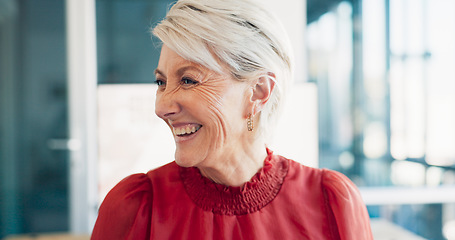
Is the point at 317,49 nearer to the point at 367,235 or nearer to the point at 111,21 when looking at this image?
the point at 111,21

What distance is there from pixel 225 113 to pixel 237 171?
17 cm

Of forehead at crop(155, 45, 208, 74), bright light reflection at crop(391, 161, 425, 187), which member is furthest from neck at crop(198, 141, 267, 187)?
bright light reflection at crop(391, 161, 425, 187)

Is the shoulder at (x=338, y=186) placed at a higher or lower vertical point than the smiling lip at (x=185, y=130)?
lower

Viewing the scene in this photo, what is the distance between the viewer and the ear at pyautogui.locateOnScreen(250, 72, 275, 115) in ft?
2.94

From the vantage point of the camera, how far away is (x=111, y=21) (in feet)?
10.1

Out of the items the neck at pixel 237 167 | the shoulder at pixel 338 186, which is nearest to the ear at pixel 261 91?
the neck at pixel 237 167

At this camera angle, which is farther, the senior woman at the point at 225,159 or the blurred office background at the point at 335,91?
the blurred office background at the point at 335,91

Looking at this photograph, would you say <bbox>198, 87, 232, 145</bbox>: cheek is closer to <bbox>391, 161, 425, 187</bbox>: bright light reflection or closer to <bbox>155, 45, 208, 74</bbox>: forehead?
<bbox>155, 45, 208, 74</bbox>: forehead

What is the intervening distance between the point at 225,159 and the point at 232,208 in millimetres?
120

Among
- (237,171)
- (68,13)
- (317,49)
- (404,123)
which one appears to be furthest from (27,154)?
(404,123)

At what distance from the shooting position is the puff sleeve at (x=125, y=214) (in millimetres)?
856

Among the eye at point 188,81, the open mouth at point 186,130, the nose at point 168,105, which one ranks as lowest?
the open mouth at point 186,130

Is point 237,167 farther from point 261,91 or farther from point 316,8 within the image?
point 316,8

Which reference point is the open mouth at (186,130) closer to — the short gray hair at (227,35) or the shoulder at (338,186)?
the short gray hair at (227,35)
